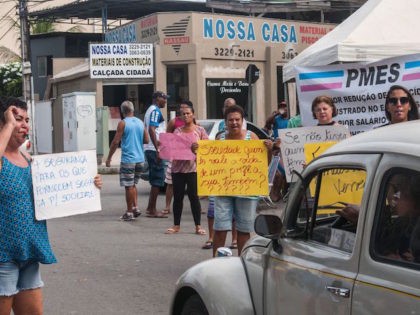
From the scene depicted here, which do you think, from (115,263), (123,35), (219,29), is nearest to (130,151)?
(115,263)

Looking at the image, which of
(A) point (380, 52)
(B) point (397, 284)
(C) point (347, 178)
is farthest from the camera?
(A) point (380, 52)

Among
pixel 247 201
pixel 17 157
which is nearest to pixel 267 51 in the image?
pixel 247 201

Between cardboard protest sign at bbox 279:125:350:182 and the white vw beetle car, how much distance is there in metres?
2.43

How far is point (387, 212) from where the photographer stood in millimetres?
3143

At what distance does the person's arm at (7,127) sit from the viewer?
4352 mm

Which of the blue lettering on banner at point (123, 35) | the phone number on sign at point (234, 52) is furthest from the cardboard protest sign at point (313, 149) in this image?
the blue lettering on banner at point (123, 35)

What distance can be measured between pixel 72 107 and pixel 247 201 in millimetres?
17558

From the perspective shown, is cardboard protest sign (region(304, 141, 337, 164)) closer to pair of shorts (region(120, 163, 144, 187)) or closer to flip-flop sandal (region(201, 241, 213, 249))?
flip-flop sandal (region(201, 241, 213, 249))

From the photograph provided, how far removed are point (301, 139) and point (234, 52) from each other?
20260mm

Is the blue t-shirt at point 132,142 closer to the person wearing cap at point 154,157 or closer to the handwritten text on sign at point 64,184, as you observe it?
the person wearing cap at point 154,157

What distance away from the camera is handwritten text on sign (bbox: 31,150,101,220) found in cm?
471

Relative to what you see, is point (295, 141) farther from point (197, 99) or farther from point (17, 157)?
point (197, 99)

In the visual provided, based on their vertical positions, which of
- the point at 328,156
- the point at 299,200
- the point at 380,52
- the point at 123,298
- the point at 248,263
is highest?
the point at 380,52

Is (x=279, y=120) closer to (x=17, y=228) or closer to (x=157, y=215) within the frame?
(x=157, y=215)
